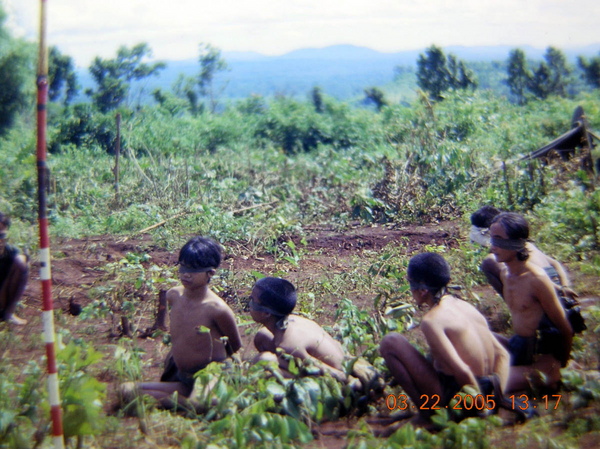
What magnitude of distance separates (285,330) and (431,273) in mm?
934

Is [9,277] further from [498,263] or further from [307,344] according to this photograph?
[498,263]

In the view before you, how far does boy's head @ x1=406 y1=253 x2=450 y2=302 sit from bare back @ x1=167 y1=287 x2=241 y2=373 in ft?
3.89

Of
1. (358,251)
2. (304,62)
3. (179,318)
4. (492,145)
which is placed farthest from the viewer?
(304,62)

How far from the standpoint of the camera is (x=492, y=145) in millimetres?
11539

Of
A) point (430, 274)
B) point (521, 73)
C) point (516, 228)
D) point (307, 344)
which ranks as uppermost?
point (521, 73)

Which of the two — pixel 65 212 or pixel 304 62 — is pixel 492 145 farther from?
pixel 304 62

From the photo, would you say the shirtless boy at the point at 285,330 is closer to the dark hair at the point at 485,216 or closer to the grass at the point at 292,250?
the grass at the point at 292,250

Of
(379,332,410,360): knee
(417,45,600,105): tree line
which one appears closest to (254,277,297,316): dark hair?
(379,332,410,360): knee

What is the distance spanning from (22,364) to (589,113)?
1576 centimetres

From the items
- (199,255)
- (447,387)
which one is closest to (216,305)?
(199,255)

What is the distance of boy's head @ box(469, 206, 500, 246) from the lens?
4559 millimetres

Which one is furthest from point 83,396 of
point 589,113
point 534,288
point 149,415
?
point 589,113

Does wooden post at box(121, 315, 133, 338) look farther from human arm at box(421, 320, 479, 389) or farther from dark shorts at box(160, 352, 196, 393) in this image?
human arm at box(421, 320, 479, 389)

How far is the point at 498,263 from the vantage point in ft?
13.3
